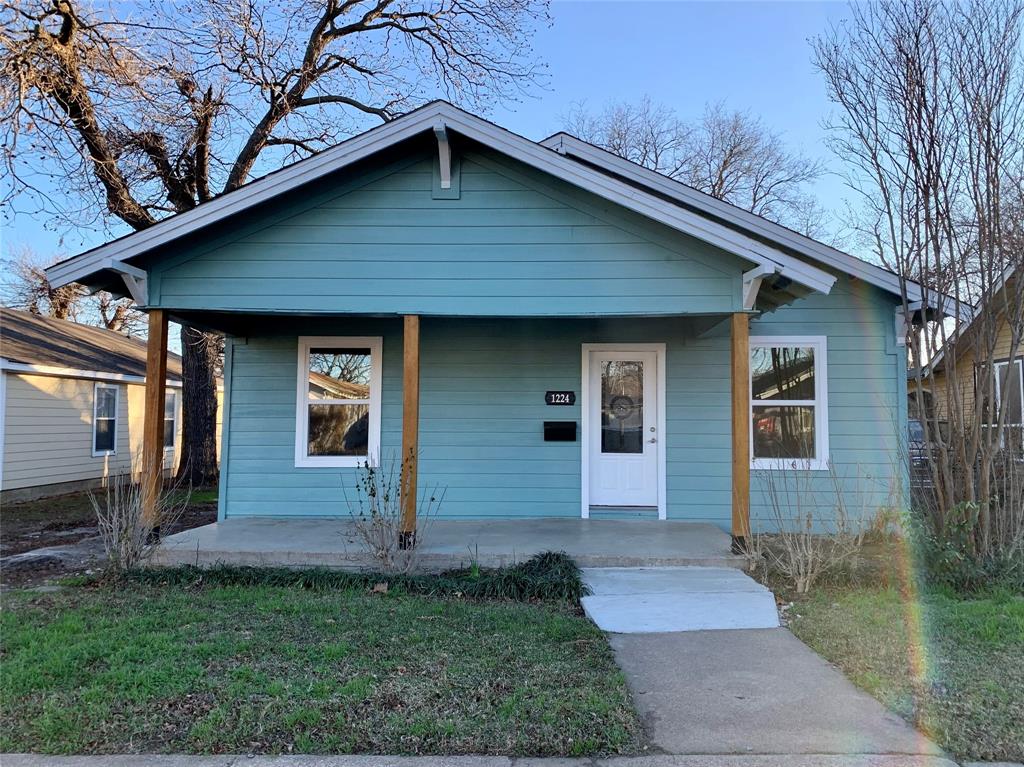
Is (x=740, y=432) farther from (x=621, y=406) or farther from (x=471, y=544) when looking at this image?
(x=471, y=544)

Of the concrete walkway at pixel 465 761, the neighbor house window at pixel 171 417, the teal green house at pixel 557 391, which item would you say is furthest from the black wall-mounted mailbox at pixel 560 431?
the neighbor house window at pixel 171 417

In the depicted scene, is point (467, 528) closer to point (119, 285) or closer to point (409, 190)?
point (409, 190)

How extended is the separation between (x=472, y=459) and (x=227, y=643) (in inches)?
159

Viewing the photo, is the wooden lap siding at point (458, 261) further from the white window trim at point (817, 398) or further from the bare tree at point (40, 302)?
the bare tree at point (40, 302)

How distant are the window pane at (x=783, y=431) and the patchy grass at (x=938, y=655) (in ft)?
8.19

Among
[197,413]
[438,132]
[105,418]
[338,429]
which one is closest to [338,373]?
[338,429]

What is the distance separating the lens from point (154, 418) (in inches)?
241

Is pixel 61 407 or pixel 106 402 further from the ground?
pixel 106 402

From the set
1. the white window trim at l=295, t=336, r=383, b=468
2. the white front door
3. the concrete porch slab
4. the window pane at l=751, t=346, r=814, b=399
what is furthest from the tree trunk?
the window pane at l=751, t=346, r=814, b=399

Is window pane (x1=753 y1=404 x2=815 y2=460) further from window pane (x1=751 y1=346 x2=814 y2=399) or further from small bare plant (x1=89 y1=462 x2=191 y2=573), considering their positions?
small bare plant (x1=89 y1=462 x2=191 y2=573)

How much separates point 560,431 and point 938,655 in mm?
4442

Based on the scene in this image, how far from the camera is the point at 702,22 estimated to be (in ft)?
28.7

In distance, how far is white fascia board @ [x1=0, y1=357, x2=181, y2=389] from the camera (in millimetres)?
11391

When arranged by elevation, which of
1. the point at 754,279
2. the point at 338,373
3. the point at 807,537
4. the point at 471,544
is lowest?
the point at 471,544
